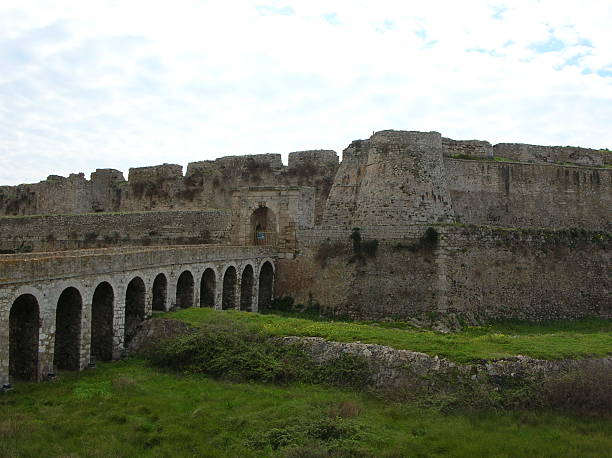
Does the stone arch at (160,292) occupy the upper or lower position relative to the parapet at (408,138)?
lower

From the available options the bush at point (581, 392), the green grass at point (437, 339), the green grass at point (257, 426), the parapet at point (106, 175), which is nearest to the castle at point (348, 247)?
the green grass at point (257, 426)

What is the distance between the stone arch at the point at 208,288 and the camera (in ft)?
61.3

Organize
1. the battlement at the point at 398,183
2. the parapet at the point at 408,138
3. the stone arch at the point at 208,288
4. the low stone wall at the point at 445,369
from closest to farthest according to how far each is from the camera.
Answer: the low stone wall at the point at 445,369
the stone arch at the point at 208,288
the battlement at the point at 398,183
the parapet at the point at 408,138

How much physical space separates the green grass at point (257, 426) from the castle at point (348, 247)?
5.35 ft

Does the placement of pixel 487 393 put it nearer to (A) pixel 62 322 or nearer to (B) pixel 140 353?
(B) pixel 140 353

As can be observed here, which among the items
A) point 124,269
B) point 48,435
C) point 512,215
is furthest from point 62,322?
point 512,215

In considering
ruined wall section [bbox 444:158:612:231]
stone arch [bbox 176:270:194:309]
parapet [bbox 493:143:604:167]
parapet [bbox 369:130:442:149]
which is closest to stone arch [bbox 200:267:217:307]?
stone arch [bbox 176:270:194:309]

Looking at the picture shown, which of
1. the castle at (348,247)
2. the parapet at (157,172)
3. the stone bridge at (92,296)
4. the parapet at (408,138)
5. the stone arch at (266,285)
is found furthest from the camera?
the parapet at (157,172)

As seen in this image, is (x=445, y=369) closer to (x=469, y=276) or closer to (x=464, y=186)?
(x=469, y=276)

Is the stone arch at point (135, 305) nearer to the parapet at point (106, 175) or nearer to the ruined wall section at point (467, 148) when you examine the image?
the ruined wall section at point (467, 148)

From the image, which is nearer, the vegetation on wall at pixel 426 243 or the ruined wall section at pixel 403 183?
the vegetation on wall at pixel 426 243

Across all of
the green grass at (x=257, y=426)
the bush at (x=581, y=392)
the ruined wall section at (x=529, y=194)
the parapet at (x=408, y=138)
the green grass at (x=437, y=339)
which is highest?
the parapet at (x=408, y=138)

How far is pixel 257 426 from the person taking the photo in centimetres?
973

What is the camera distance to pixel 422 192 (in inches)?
858
